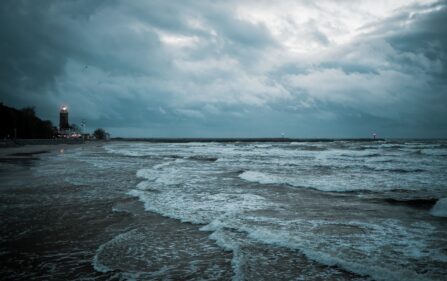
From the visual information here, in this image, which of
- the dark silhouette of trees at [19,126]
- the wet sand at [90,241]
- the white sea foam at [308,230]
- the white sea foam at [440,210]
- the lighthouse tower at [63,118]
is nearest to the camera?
the wet sand at [90,241]

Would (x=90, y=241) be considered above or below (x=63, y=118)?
below

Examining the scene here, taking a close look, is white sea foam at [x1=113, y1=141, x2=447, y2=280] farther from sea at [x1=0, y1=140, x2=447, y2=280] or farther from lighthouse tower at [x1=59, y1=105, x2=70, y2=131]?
lighthouse tower at [x1=59, y1=105, x2=70, y2=131]

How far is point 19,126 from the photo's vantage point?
329 feet

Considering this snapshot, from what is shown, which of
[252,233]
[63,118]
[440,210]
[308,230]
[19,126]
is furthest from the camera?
[63,118]

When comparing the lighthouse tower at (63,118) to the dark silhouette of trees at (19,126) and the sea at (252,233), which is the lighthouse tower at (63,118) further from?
the sea at (252,233)

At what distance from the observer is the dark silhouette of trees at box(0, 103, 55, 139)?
90500 mm

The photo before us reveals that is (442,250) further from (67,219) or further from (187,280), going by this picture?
(67,219)

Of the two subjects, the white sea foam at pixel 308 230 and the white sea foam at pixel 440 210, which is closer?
the white sea foam at pixel 308 230

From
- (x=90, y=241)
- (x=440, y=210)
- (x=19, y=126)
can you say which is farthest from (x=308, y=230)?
(x=19, y=126)

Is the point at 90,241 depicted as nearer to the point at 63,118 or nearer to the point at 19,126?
the point at 19,126

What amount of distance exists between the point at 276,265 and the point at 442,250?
2.93m

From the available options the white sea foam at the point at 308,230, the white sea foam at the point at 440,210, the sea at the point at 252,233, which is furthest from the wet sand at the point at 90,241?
the white sea foam at the point at 440,210

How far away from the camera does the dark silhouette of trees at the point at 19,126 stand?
90.5m

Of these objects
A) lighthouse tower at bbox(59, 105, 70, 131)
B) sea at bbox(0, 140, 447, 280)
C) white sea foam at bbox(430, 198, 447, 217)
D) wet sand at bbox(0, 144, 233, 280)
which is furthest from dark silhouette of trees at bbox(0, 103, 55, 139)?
white sea foam at bbox(430, 198, 447, 217)
